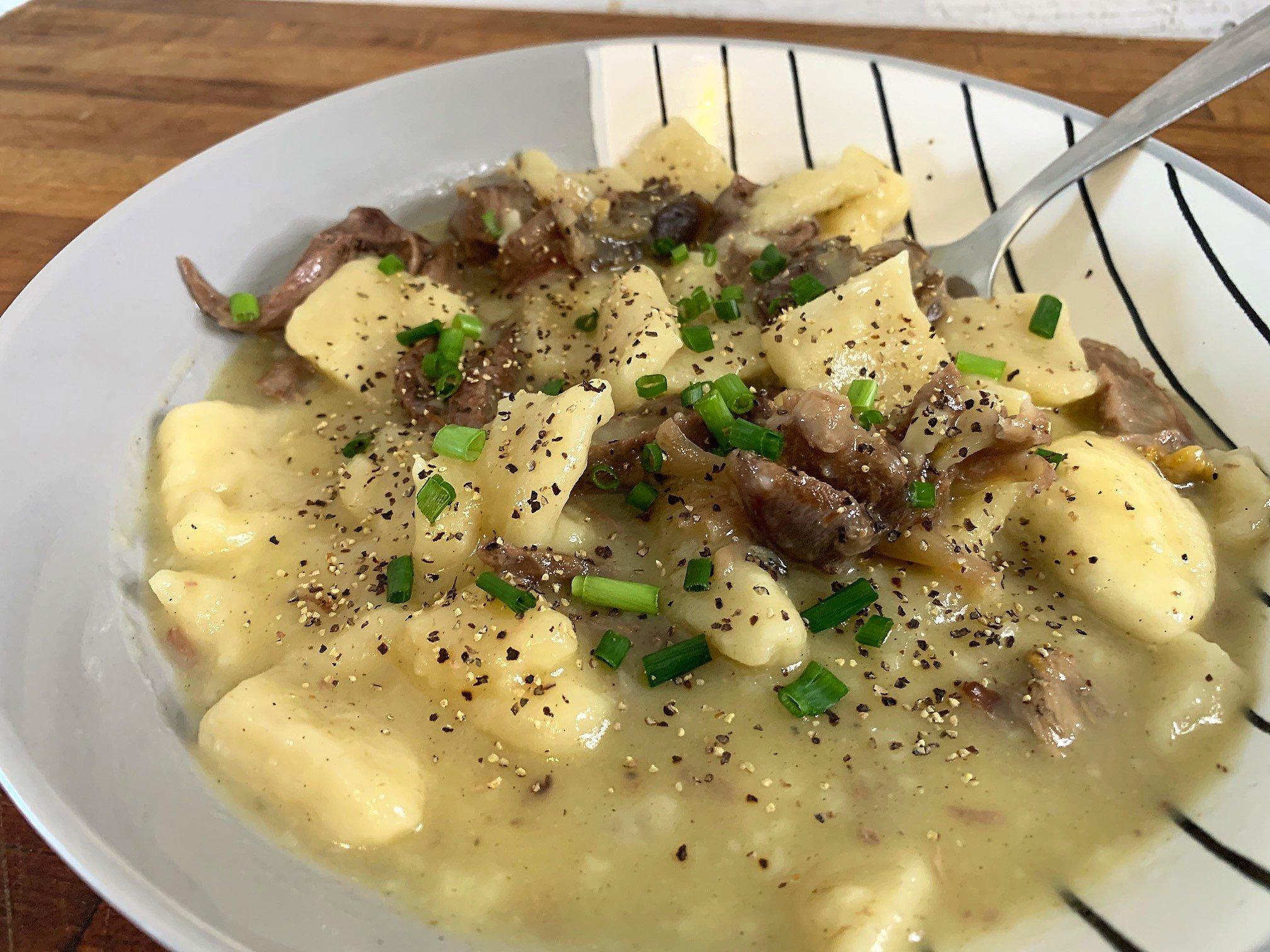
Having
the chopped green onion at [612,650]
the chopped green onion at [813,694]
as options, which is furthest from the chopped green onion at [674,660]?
the chopped green onion at [813,694]

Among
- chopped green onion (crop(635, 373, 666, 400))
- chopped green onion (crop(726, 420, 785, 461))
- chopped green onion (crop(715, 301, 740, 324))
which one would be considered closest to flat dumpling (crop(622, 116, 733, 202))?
chopped green onion (crop(715, 301, 740, 324))

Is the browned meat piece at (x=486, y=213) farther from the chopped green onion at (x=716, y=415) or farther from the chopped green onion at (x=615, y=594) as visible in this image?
the chopped green onion at (x=615, y=594)

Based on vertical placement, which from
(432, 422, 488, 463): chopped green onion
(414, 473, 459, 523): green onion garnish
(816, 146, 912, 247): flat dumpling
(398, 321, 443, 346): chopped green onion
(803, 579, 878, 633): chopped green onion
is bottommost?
(803, 579, 878, 633): chopped green onion

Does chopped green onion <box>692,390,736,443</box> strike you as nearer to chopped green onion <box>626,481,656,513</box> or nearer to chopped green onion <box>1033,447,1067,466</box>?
chopped green onion <box>626,481,656,513</box>

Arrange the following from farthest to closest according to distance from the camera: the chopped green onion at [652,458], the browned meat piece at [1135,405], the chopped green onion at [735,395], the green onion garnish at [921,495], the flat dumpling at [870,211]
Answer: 1. the flat dumpling at [870,211]
2. the browned meat piece at [1135,405]
3. the chopped green onion at [735,395]
4. the chopped green onion at [652,458]
5. the green onion garnish at [921,495]

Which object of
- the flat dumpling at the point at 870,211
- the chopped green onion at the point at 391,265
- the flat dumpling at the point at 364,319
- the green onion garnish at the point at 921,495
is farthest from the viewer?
the flat dumpling at the point at 870,211

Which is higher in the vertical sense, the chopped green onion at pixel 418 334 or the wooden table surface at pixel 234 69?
the wooden table surface at pixel 234 69
